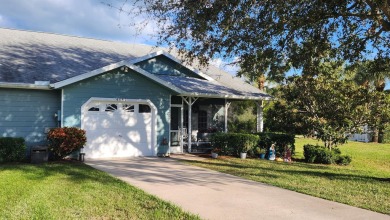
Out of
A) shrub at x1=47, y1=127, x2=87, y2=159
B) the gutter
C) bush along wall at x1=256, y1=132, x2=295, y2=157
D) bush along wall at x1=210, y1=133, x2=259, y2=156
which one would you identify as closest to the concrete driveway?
shrub at x1=47, y1=127, x2=87, y2=159

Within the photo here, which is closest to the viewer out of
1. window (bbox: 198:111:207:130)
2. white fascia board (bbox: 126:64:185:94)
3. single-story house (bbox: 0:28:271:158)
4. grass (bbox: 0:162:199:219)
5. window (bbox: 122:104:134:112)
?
Answer: grass (bbox: 0:162:199:219)

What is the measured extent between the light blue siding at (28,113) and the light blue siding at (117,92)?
61 cm

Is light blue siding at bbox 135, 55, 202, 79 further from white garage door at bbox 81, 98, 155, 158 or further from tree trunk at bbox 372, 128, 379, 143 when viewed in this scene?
tree trunk at bbox 372, 128, 379, 143

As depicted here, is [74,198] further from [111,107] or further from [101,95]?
[111,107]

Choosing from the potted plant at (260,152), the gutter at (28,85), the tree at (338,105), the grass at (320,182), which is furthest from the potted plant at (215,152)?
the gutter at (28,85)

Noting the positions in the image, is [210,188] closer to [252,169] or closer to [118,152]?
[252,169]

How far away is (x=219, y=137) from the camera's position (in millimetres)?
15727

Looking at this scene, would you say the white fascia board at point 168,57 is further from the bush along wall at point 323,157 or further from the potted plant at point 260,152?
the bush along wall at point 323,157

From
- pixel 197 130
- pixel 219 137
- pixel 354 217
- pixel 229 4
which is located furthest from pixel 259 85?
pixel 354 217

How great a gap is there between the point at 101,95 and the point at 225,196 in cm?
771

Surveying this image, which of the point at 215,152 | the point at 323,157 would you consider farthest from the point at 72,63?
the point at 323,157

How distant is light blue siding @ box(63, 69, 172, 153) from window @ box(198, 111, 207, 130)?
3.56 m

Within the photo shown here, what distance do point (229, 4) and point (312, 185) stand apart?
16.9 feet

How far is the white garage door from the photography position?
13.9m
